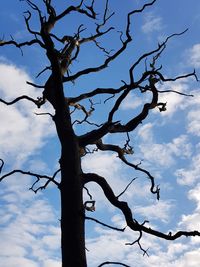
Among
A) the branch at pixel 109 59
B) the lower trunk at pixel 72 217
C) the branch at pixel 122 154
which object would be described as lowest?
the lower trunk at pixel 72 217

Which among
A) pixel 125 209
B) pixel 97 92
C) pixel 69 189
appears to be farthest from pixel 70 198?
pixel 97 92

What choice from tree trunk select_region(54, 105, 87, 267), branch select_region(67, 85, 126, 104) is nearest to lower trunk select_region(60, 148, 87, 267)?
tree trunk select_region(54, 105, 87, 267)

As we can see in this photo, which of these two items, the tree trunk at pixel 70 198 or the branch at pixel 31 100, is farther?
the branch at pixel 31 100

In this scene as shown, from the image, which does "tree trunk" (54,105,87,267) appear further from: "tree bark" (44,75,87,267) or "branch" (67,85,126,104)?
"branch" (67,85,126,104)

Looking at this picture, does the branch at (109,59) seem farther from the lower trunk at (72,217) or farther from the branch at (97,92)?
the lower trunk at (72,217)

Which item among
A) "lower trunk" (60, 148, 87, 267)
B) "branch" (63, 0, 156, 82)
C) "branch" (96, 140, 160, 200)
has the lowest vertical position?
"lower trunk" (60, 148, 87, 267)

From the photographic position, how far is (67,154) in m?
6.08

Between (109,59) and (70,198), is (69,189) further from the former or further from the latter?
(109,59)

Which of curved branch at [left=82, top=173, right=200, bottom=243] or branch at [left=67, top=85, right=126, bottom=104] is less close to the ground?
branch at [left=67, top=85, right=126, bottom=104]

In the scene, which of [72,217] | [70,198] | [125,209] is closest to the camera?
[72,217]

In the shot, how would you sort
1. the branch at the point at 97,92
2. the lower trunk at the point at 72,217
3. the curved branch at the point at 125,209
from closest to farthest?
the lower trunk at the point at 72,217 < the curved branch at the point at 125,209 < the branch at the point at 97,92

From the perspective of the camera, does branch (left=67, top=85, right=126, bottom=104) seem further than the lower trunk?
Yes

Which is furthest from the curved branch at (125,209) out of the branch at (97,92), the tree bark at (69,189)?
the branch at (97,92)

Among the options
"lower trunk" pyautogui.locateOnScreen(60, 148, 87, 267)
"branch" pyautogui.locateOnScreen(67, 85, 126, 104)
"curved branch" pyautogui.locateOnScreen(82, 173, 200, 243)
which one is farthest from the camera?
"branch" pyautogui.locateOnScreen(67, 85, 126, 104)
